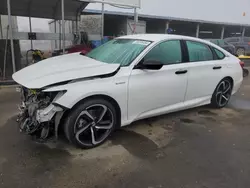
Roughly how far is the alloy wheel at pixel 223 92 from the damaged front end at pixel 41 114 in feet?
11.1

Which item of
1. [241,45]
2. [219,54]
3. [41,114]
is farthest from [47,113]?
[241,45]

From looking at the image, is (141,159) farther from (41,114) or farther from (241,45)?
(241,45)

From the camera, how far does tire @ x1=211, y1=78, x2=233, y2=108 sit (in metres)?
4.82

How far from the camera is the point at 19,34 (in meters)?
7.12

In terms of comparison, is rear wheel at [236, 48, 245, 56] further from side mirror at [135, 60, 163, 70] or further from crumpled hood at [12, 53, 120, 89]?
crumpled hood at [12, 53, 120, 89]

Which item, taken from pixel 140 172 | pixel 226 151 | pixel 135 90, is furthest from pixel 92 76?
pixel 226 151

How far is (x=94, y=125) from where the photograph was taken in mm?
3240

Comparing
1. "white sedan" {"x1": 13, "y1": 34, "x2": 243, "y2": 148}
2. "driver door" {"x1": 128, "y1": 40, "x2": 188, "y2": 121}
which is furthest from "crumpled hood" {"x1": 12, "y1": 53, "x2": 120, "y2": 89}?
"driver door" {"x1": 128, "y1": 40, "x2": 188, "y2": 121}

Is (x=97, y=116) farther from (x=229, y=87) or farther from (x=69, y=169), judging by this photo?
(x=229, y=87)

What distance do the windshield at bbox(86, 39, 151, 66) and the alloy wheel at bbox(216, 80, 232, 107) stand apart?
2.07 meters

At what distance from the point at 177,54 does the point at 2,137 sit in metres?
3.10

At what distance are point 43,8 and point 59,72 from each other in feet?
24.6

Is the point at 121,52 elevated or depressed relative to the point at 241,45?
elevated

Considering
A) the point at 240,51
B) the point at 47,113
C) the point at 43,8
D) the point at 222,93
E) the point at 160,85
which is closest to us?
the point at 47,113
